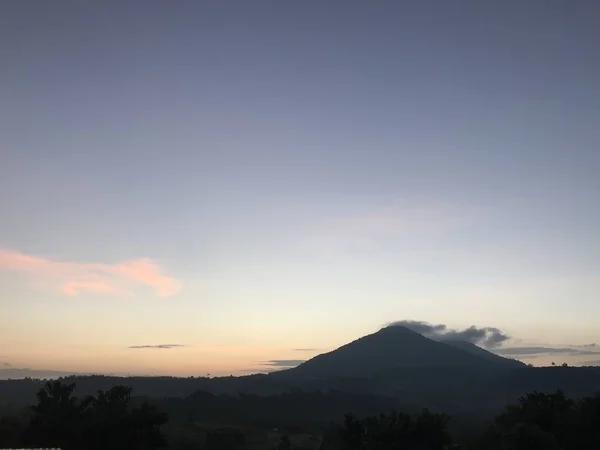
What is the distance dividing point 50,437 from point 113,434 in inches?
196

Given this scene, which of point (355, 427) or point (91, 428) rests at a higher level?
point (91, 428)

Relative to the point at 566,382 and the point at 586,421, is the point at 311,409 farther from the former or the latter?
the point at 586,421

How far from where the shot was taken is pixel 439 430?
49312 mm

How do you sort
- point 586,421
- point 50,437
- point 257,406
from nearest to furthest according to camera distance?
1. point 50,437
2. point 586,421
3. point 257,406

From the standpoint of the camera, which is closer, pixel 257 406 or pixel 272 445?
pixel 272 445

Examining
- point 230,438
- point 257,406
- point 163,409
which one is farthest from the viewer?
point 257,406

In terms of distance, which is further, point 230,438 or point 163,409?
point 163,409

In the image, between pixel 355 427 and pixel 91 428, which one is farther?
pixel 355 427

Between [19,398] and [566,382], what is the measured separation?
172251 mm

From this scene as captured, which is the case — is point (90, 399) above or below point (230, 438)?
above

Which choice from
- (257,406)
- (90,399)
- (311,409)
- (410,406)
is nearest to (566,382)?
(410,406)

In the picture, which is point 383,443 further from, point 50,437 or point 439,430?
point 50,437

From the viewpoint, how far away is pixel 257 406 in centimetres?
14288

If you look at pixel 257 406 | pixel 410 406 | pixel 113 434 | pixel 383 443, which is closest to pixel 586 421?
pixel 383 443
